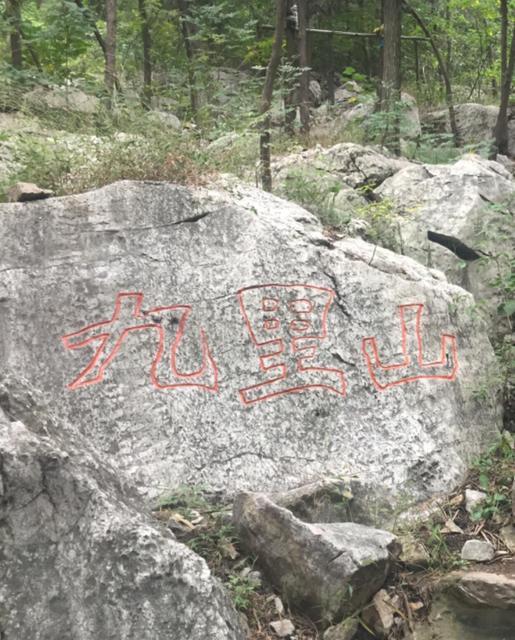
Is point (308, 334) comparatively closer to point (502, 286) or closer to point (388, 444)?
point (388, 444)

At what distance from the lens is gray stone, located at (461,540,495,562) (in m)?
4.00

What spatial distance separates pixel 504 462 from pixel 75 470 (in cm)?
305

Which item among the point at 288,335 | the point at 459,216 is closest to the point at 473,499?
the point at 288,335

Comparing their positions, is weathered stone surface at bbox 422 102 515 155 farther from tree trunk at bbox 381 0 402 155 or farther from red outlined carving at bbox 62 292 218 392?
red outlined carving at bbox 62 292 218 392

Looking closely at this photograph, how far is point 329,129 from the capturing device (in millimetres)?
10633

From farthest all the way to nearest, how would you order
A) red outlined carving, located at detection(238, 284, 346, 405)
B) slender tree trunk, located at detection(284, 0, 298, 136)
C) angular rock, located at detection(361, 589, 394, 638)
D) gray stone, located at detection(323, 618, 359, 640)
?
slender tree trunk, located at detection(284, 0, 298, 136), red outlined carving, located at detection(238, 284, 346, 405), angular rock, located at detection(361, 589, 394, 638), gray stone, located at detection(323, 618, 359, 640)

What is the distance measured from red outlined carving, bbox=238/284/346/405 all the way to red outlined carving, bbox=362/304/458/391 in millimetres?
275

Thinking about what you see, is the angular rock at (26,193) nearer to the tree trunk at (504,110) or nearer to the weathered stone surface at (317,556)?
the weathered stone surface at (317,556)

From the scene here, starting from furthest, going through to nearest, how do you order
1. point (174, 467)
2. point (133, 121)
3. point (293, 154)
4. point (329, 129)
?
1. point (329, 129)
2. point (293, 154)
3. point (133, 121)
4. point (174, 467)

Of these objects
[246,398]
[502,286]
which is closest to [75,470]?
[246,398]

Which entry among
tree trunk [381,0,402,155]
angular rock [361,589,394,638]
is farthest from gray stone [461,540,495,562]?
tree trunk [381,0,402,155]

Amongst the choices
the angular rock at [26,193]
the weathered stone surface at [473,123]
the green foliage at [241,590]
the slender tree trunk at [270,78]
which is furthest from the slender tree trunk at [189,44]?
the green foliage at [241,590]

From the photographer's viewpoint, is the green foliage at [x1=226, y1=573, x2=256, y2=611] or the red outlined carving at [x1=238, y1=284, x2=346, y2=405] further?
the red outlined carving at [x1=238, y1=284, x2=346, y2=405]

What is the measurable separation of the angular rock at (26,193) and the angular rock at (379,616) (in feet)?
10.6
